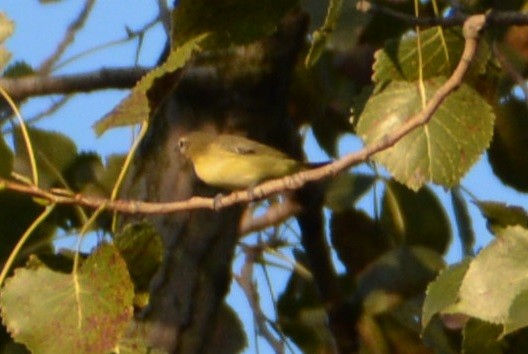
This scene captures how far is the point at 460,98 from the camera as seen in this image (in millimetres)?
1070

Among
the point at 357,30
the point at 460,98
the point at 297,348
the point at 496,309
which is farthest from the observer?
the point at 297,348

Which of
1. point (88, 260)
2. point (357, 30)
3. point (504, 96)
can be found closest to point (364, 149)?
point (88, 260)

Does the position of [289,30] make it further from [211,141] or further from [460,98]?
[460,98]

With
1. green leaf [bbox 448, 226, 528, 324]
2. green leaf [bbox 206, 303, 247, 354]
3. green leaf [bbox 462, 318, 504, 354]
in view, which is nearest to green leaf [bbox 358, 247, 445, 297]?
green leaf [bbox 206, 303, 247, 354]

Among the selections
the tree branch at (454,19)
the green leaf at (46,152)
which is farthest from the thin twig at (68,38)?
the tree branch at (454,19)

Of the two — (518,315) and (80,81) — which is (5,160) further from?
(518,315)

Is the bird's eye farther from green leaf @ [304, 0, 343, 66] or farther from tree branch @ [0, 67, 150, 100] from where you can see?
green leaf @ [304, 0, 343, 66]

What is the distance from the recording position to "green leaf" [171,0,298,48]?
1048 mm

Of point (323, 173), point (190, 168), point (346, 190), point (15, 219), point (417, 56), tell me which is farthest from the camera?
point (346, 190)

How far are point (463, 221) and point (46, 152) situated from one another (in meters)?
0.50

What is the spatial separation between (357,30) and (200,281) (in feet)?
1.21

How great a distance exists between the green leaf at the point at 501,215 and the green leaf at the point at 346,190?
59 cm

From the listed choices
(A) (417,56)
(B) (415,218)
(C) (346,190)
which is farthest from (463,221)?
(A) (417,56)

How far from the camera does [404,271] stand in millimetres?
1462
